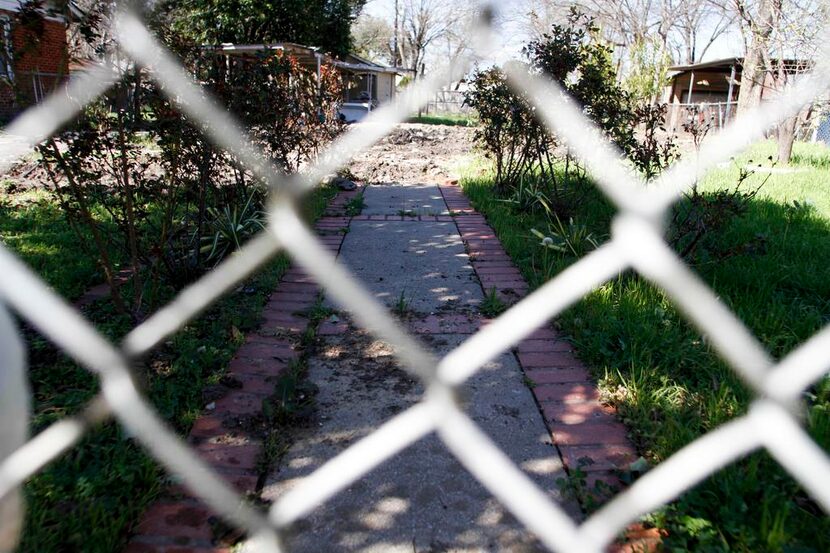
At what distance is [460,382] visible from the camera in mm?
1658

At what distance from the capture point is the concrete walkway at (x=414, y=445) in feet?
5.34

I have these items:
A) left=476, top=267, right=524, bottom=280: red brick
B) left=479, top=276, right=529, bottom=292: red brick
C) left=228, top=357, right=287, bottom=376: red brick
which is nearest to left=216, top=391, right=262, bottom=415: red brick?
left=228, top=357, right=287, bottom=376: red brick

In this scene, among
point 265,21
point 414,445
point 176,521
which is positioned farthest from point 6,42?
point 265,21

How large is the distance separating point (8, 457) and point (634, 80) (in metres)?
18.4

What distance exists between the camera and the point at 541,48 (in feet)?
16.0

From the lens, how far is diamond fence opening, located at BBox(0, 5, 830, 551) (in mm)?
906

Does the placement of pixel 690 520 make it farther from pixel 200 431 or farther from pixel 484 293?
pixel 484 293

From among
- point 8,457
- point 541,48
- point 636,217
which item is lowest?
point 8,457

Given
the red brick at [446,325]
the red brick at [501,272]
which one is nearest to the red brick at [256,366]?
the red brick at [446,325]

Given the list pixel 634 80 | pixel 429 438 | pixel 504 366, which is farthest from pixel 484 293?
pixel 634 80

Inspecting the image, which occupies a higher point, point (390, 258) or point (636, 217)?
point (636, 217)

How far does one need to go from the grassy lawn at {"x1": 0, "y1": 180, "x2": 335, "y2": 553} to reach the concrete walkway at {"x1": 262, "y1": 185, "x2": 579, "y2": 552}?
→ 1.27 ft

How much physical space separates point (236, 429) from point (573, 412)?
119cm

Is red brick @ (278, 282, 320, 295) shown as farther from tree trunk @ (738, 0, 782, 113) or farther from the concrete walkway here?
tree trunk @ (738, 0, 782, 113)
